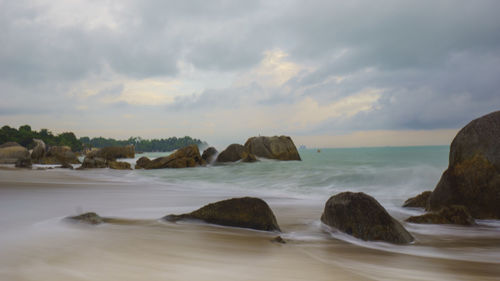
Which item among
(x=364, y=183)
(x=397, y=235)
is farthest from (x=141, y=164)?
(x=397, y=235)

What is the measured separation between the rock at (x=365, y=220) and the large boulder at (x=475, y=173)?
2.28 meters

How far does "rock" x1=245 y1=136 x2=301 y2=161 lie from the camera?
2650 centimetres

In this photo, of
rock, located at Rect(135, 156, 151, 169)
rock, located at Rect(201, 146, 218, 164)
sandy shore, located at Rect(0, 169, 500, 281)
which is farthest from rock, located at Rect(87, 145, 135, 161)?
sandy shore, located at Rect(0, 169, 500, 281)

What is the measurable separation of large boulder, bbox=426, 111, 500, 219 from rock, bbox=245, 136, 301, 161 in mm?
21049

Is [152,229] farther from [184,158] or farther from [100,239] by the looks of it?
[184,158]

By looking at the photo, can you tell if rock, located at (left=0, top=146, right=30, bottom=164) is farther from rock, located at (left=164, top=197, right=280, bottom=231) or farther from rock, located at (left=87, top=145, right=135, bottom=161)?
rock, located at (left=164, top=197, right=280, bottom=231)

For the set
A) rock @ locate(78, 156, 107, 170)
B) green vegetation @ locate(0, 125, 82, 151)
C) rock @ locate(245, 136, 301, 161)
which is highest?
green vegetation @ locate(0, 125, 82, 151)

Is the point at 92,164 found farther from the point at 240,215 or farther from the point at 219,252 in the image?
the point at 219,252

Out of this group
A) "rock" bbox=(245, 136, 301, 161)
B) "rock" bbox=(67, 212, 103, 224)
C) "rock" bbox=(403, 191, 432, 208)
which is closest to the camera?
"rock" bbox=(67, 212, 103, 224)

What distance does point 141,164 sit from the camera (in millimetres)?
21438

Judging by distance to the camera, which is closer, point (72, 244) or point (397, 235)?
point (72, 244)

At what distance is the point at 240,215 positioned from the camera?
375 centimetres

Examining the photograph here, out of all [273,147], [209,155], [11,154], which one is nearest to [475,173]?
[209,155]

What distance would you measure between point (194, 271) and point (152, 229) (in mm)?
1524
